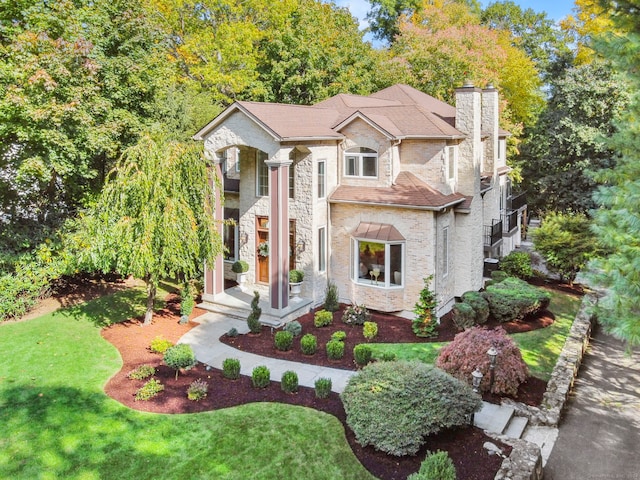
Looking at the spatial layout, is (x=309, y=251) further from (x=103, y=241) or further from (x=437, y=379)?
(x=437, y=379)

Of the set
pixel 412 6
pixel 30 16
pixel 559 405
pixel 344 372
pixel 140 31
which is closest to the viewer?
pixel 559 405

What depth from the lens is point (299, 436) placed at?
1002 cm

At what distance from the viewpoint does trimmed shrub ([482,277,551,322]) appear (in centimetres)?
1666

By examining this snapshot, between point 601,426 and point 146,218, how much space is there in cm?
1290

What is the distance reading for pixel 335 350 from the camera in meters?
Result: 13.8

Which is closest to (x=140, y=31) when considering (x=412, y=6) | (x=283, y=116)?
(x=283, y=116)

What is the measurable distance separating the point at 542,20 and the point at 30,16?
45.1 metres

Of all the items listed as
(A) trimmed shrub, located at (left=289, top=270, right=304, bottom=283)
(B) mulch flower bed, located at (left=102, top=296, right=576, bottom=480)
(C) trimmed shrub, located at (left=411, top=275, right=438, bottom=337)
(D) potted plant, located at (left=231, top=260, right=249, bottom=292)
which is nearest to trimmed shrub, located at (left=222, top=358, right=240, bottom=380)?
(B) mulch flower bed, located at (left=102, top=296, right=576, bottom=480)

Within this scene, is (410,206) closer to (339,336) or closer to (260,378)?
(339,336)

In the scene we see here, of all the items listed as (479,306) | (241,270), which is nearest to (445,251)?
(479,306)

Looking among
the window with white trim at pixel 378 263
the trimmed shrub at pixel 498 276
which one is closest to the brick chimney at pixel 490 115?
the trimmed shrub at pixel 498 276

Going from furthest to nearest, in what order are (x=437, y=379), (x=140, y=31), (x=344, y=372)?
(x=140, y=31)
(x=344, y=372)
(x=437, y=379)

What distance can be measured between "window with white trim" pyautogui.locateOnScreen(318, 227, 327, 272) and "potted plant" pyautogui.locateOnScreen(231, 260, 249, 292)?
3175 millimetres

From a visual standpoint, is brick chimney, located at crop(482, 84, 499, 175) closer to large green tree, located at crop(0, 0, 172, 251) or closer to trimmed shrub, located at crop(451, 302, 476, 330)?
trimmed shrub, located at crop(451, 302, 476, 330)
